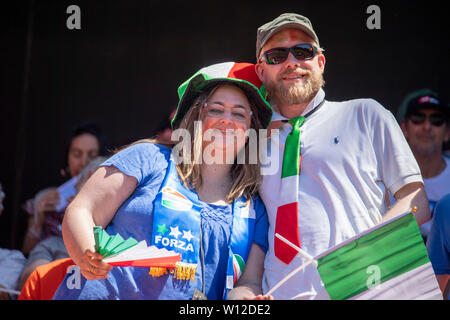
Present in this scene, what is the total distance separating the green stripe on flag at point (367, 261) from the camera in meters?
2.07

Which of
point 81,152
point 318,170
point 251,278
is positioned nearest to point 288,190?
point 318,170

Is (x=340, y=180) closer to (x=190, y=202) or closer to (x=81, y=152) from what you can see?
(x=190, y=202)

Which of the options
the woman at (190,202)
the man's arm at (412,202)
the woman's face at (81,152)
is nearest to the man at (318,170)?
the man's arm at (412,202)

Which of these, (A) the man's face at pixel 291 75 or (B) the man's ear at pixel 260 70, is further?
(B) the man's ear at pixel 260 70

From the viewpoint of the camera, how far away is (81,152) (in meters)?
4.94

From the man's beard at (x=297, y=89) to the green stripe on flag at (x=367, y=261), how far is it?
856 mm

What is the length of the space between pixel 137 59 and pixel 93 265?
14.6 feet

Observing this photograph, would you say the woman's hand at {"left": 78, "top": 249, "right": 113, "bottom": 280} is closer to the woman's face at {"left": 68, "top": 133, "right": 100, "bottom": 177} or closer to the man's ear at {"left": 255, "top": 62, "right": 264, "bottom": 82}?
the man's ear at {"left": 255, "top": 62, "right": 264, "bottom": 82}

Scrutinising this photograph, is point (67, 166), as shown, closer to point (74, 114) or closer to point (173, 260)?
point (74, 114)

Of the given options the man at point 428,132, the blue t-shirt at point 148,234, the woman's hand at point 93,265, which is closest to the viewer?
the woman's hand at point 93,265

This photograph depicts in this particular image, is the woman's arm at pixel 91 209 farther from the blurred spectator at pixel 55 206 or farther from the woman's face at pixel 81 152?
the woman's face at pixel 81 152

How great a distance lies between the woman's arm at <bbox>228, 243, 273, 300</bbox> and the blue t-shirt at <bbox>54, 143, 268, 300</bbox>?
0.05 m

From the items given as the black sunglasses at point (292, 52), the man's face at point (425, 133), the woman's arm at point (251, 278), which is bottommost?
the woman's arm at point (251, 278)
